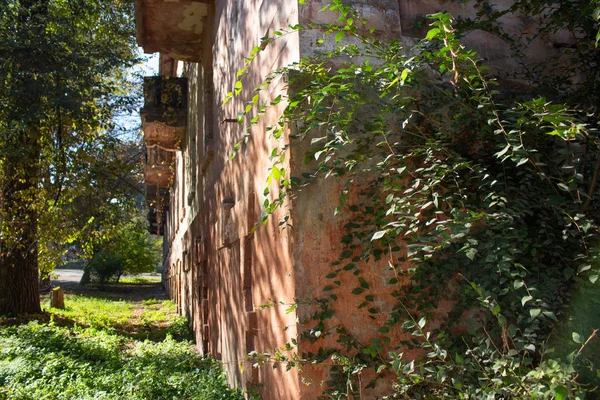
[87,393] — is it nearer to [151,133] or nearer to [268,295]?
[268,295]

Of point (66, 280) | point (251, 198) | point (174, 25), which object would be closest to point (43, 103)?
point (174, 25)

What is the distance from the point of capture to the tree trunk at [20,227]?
37.3ft

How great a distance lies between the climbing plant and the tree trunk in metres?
9.49

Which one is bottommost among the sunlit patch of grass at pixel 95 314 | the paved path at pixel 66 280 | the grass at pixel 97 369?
the paved path at pixel 66 280

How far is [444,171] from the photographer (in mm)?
2836

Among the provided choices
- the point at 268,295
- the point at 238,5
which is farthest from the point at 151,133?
the point at 268,295

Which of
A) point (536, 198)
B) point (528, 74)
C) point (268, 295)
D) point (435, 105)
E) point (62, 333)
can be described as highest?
point (528, 74)

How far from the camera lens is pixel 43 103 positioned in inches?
424

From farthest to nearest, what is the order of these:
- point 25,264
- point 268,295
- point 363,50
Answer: point 25,264 → point 268,295 → point 363,50

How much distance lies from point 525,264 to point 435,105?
1083 mm

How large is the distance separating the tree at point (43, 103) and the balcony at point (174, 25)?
2.60 meters

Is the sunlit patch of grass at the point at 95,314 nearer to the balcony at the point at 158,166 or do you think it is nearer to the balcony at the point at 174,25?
the balcony at the point at 158,166

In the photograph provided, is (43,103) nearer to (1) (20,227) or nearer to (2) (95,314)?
(1) (20,227)

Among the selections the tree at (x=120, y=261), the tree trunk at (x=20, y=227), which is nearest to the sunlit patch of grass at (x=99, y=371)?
the tree trunk at (x=20, y=227)
